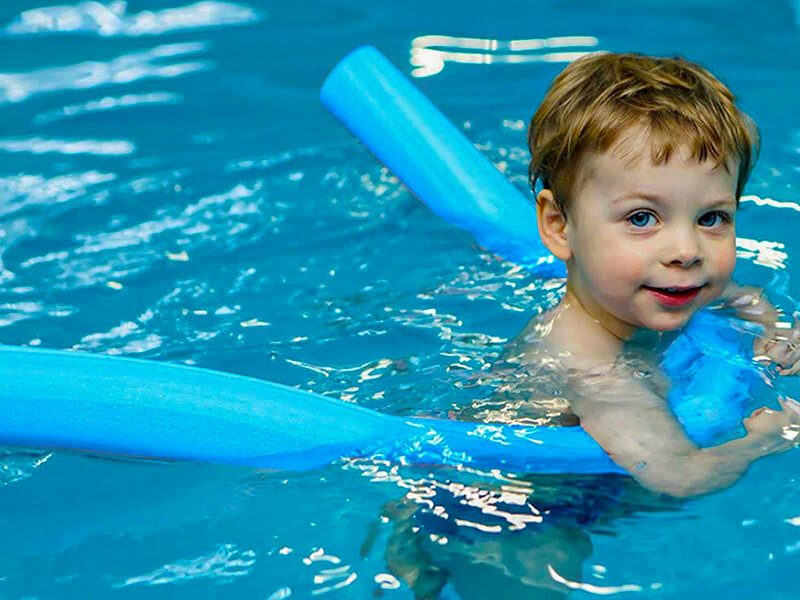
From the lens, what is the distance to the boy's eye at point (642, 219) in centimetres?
205

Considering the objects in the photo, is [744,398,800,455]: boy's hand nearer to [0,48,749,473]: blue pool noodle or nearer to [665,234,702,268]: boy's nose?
[0,48,749,473]: blue pool noodle

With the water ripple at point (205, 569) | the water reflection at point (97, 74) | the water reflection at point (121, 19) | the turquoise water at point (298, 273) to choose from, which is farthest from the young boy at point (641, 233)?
the water reflection at point (121, 19)

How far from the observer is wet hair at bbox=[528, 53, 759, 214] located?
204 centimetres

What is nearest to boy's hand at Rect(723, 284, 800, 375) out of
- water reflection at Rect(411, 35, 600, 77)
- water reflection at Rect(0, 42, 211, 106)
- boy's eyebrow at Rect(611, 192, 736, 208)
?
boy's eyebrow at Rect(611, 192, 736, 208)

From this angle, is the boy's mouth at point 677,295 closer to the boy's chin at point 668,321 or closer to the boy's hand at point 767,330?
the boy's chin at point 668,321

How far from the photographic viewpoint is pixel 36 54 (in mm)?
3842

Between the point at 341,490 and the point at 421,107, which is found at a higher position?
the point at 421,107

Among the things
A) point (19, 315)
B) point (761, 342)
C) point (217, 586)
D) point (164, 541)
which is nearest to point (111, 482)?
point (164, 541)

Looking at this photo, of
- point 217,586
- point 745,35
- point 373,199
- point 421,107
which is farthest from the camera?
point 745,35

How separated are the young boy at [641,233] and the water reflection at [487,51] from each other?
150cm

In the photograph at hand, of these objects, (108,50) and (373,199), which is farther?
(108,50)

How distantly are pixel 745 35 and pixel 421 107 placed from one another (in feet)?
4.46

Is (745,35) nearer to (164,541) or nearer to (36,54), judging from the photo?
(36,54)

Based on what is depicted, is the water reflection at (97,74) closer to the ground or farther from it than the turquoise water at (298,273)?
farther from it
